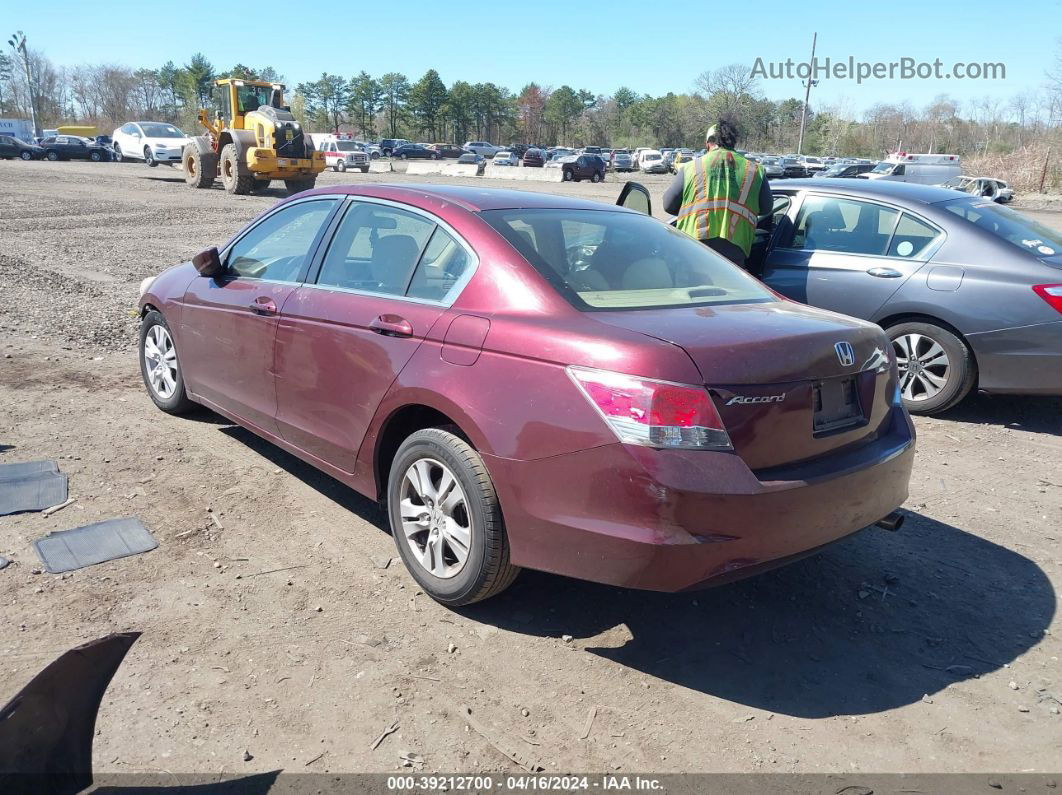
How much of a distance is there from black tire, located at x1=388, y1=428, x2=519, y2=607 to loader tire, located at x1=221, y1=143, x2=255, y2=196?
2282 centimetres

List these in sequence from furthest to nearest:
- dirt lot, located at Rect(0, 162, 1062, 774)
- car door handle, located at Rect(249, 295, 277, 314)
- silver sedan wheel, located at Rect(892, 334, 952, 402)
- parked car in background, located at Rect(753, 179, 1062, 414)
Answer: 1. silver sedan wheel, located at Rect(892, 334, 952, 402)
2. parked car in background, located at Rect(753, 179, 1062, 414)
3. car door handle, located at Rect(249, 295, 277, 314)
4. dirt lot, located at Rect(0, 162, 1062, 774)

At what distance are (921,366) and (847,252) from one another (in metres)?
1.06

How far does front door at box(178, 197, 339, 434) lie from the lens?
4.29 m

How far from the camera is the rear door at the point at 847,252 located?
6156 mm

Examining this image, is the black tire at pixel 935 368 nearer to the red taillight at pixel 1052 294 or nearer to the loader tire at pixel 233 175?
the red taillight at pixel 1052 294

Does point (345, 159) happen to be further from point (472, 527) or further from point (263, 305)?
point (472, 527)

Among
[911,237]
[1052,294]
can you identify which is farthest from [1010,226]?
[1052,294]

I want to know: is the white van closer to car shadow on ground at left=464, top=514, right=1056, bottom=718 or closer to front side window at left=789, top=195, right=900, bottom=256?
front side window at left=789, top=195, right=900, bottom=256

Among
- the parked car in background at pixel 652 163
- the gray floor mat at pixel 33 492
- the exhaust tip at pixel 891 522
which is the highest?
the parked car in background at pixel 652 163

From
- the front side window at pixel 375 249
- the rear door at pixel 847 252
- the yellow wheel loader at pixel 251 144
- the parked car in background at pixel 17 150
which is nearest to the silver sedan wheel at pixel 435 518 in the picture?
the front side window at pixel 375 249

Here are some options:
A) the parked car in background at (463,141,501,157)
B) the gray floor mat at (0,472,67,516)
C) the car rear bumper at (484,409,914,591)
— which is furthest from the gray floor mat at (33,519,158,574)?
the parked car in background at (463,141,501,157)

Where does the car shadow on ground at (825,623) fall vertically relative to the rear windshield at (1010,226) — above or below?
below

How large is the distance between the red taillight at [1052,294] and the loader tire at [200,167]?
25.0m

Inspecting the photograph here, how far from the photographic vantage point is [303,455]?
13.6 ft
